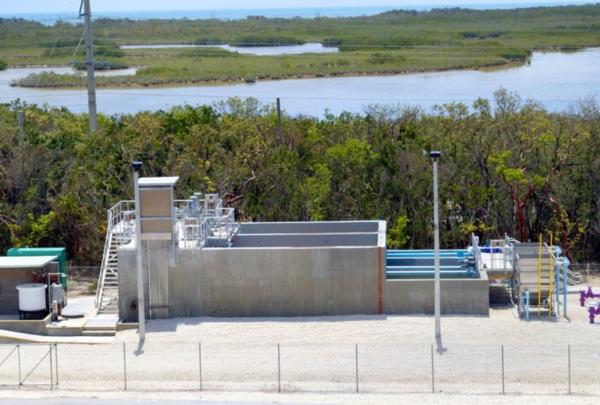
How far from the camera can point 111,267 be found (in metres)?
38.7

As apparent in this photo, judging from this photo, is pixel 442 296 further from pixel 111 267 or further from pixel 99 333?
pixel 111 267

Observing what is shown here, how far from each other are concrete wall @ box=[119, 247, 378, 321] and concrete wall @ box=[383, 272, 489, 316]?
2.06 feet

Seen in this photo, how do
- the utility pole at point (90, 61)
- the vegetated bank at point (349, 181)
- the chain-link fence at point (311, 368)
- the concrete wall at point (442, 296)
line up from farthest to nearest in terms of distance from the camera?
the utility pole at point (90, 61) < the vegetated bank at point (349, 181) < the concrete wall at point (442, 296) < the chain-link fence at point (311, 368)

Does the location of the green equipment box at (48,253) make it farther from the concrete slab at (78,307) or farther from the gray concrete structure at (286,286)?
the gray concrete structure at (286,286)

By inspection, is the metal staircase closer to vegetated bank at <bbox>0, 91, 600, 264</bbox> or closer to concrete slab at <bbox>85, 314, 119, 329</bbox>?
concrete slab at <bbox>85, 314, 119, 329</bbox>

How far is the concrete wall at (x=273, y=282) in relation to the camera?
36.4 m

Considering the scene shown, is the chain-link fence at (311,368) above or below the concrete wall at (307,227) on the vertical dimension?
below

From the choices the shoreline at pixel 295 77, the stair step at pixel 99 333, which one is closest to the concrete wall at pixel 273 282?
the stair step at pixel 99 333

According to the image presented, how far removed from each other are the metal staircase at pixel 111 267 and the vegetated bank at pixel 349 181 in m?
8.68

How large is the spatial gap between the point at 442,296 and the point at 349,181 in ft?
47.7

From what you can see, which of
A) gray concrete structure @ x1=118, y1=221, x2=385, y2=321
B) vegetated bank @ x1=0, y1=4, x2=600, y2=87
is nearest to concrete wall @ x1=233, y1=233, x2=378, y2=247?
gray concrete structure @ x1=118, y1=221, x2=385, y2=321

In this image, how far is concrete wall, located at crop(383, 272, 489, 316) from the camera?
118 ft

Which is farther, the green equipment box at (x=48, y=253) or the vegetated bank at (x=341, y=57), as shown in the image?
the vegetated bank at (x=341, y=57)

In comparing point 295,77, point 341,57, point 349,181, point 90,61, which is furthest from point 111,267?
point 341,57
